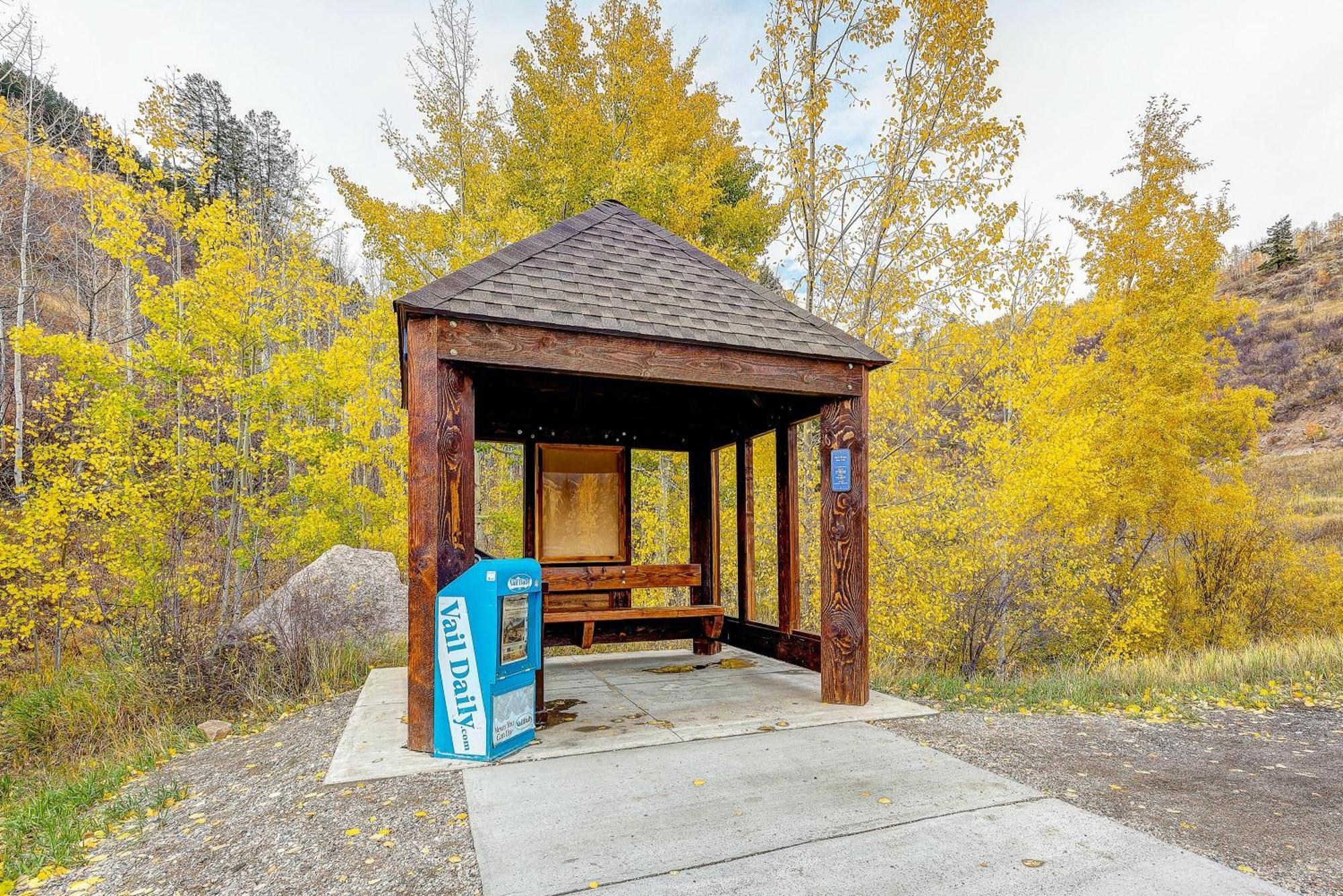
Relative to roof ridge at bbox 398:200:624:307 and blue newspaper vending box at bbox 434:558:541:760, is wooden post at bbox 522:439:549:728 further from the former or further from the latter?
blue newspaper vending box at bbox 434:558:541:760

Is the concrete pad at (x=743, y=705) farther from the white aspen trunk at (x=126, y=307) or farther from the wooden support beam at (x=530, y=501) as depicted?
the white aspen trunk at (x=126, y=307)

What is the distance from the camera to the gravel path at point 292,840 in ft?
8.05

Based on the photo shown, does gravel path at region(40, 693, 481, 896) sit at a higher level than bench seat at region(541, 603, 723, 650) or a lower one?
lower

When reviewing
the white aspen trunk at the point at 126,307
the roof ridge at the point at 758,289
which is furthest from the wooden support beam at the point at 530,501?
the white aspen trunk at the point at 126,307

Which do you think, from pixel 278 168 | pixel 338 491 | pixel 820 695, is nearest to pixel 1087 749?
pixel 820 695

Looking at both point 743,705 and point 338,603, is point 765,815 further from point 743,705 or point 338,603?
point 338,603

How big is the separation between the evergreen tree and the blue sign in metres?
50.9

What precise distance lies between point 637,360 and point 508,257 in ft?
3.78

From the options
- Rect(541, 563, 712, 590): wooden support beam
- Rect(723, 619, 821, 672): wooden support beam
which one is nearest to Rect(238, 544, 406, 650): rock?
Rect(541, 563, 712, 590): wooden support beam

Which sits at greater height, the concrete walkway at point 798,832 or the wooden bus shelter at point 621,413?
the wooden bus shelter at point 621,413

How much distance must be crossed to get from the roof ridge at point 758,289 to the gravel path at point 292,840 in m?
3.78

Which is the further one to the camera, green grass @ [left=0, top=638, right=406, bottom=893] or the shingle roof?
the shingle roof

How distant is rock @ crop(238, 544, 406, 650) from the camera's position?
22.8 feet

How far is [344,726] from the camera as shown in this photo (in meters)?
4.52
